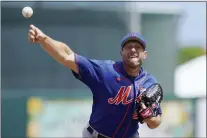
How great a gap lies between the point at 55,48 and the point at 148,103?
98 cm

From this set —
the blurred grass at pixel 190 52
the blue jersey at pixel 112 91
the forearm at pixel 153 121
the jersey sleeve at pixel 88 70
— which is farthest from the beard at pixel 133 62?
the blurred grass at pixel 190 52

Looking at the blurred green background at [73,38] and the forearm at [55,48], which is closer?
the forearm at [55,48]

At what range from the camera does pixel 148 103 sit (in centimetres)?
614

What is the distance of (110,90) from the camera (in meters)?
6.19

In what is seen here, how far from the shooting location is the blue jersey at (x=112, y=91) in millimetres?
6164

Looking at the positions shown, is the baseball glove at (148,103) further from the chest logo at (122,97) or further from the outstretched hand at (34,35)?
the outstretched hand at (34,35)

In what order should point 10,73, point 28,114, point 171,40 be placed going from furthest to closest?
1. point 171,40
2. point 10,73
3. point 28,114

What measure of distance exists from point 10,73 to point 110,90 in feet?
32.2

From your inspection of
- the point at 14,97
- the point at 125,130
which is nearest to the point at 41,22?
the point at 14,97

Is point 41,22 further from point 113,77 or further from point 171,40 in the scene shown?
point 113,77

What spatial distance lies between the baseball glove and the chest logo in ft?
0.34

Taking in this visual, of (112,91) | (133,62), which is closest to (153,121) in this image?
(112,91)

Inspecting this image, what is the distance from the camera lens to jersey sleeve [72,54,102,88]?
6.05 meters

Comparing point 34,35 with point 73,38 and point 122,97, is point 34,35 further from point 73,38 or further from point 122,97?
point 73,38
